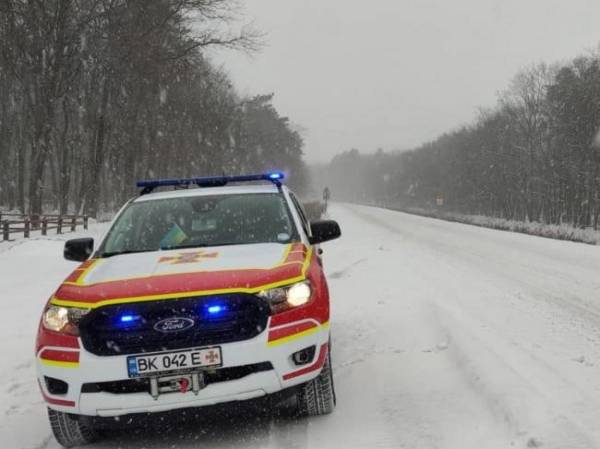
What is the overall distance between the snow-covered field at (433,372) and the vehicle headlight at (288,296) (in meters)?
0.90

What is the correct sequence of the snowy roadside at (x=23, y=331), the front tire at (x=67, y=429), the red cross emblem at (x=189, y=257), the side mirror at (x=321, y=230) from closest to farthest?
the front tire at (x=67, y=429) < the red cross emblem at (x=189, y=257) < the snowy roadside at (x=23, y=331) < the side mirror at (x=321, y=230)

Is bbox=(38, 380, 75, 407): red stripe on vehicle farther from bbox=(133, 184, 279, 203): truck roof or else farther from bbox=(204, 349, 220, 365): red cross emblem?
bbox=(133, 184, 279, 203): truck roof

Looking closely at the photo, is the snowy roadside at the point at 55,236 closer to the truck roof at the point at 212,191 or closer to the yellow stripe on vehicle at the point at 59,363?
the truck roof at the point at 212,191

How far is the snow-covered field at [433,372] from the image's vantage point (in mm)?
3875

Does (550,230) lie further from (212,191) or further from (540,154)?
(540,154)

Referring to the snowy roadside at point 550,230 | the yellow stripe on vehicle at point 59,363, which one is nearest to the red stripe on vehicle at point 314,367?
the yellow stripe on vehicle at point 59,363

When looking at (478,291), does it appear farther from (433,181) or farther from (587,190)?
(433,181)

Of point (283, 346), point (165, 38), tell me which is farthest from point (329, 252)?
point (165, 38)

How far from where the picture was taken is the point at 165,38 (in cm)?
2873

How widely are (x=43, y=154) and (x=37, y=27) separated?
5743 mm

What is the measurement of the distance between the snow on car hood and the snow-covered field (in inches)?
42.6

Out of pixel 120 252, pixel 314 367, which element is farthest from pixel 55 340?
pixel 314 367

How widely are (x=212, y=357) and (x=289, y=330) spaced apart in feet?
1.66

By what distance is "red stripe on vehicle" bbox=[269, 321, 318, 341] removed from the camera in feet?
12.1
